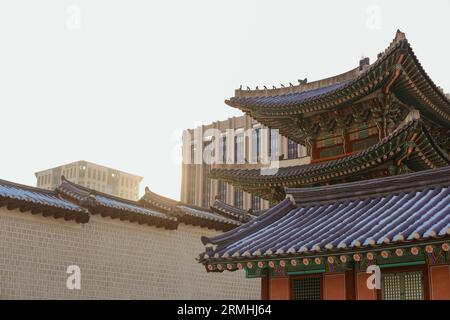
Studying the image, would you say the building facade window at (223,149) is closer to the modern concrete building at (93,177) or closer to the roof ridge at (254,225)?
the modern concrete building at (93,177)

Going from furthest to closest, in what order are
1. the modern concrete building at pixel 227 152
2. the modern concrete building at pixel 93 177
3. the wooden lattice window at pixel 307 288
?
the modern concrete building at pixel 93 177, the modern concrete building at pixel 227 152, the wooden lattice window at pixel 307 288

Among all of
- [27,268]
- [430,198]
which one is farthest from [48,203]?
[430,198]

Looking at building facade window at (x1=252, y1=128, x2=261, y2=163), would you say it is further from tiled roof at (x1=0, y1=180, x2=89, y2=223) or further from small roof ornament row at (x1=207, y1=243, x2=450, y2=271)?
small roof ornament row at (x1=207, y1=243, x2=450, y2=271)

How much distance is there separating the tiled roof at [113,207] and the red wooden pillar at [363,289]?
39.8 ft

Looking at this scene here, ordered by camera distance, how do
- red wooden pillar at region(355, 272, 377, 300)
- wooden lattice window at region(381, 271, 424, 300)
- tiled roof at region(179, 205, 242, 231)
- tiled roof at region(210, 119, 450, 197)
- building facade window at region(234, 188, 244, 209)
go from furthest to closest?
building facade window at region(234, 188, 244, 209) → tiled roof at region(179, 205, 242, 231) → tiled roof at region(210, 119, 450, 197) → red wooden pillar at region(355, 272, 377, 300) → wooden lattice window at region(381, 271, 424, 300)

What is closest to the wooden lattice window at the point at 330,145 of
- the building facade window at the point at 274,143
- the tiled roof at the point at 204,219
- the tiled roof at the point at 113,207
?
the tiled roof at the point at 204,219

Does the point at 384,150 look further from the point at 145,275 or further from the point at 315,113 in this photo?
the point at 145,275

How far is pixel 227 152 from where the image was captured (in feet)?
304

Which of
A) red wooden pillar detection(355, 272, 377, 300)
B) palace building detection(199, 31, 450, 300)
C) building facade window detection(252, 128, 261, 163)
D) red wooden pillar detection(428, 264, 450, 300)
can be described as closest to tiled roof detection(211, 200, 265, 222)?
palace building detection(199, 31, 450, 300)

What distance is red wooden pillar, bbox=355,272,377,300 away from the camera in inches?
504

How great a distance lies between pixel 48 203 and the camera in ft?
66.7

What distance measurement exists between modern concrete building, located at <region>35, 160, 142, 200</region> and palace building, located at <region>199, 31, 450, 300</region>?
4248 inches

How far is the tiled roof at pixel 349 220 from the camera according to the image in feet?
37.3
